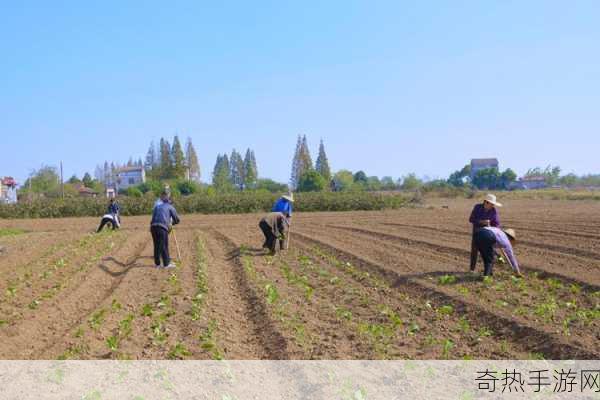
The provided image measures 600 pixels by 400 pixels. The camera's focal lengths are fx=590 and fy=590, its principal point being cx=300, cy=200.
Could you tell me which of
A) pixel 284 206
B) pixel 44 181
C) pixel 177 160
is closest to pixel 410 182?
pixel 177 160

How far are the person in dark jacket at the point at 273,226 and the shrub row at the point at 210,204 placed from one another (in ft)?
91.6

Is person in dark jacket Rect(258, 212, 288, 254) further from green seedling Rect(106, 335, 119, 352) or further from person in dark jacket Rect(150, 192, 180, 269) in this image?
green seedling Rect(106, 335, 119, 352)

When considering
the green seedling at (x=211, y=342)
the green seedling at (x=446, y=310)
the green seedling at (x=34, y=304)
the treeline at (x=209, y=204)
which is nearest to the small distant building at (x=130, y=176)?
the treeline at (x=209, y=204)

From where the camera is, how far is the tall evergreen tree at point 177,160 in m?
79.6

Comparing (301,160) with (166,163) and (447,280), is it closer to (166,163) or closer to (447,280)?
(166,163)

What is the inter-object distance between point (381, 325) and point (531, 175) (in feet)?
355

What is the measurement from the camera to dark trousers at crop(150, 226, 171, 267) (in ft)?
38.7

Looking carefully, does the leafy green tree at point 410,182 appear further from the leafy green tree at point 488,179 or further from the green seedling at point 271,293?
the green seedling at point 271,293

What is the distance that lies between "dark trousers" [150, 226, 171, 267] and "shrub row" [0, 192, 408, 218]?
29.6m

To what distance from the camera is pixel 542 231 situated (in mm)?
19031

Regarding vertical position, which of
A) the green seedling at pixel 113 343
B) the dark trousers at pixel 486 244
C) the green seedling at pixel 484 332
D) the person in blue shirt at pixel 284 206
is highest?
the person in blue shirt at pixel 284 206

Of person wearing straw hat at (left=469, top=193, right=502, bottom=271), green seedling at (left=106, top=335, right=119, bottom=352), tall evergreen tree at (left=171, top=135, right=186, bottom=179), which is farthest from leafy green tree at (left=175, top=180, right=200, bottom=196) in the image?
green seedling at (left=106, top=335, right=119, bottom=352)

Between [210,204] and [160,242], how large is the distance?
3027 cm

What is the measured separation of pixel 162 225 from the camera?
11.8 metres
